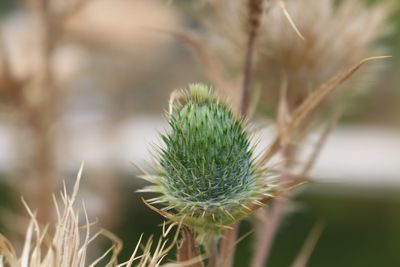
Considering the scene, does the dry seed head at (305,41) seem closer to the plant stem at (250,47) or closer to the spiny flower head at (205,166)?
the plant stem at (250,47)

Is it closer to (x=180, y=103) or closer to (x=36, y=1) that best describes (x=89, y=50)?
(x=36, y=1)

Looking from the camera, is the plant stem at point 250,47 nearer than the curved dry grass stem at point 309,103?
No

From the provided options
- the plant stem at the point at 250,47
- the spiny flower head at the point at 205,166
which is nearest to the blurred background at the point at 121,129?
the spiny flower head at the point at 205,166

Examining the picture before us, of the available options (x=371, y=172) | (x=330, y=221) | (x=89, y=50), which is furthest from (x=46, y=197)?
(x=371, y=172)

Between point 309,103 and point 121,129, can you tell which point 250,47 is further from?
point 121,129

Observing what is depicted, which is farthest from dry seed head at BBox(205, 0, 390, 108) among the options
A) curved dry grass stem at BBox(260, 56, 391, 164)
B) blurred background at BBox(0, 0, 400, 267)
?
curved dry grass stem at BBox(260, 56, 391, 164)

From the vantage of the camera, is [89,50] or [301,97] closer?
[301,97]

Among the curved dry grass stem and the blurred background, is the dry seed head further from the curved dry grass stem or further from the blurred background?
the curved dry grass stem
